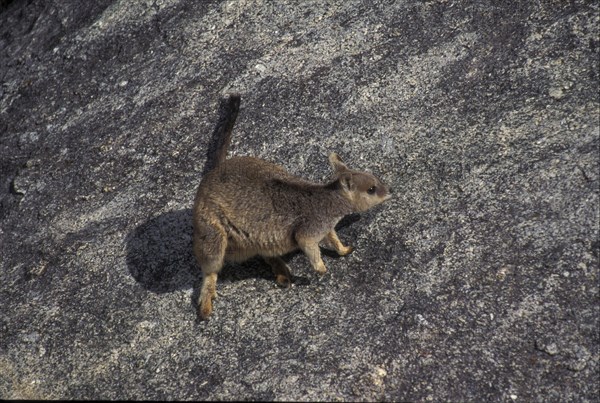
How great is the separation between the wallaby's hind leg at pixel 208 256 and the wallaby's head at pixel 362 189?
113cm

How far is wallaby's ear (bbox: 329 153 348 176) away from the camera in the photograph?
22.3 feet

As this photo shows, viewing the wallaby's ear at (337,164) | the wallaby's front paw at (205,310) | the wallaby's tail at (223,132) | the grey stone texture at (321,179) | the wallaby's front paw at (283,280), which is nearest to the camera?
the grey stone texture at (321,179)

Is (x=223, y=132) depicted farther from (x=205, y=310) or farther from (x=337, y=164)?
(x=205, y=310)

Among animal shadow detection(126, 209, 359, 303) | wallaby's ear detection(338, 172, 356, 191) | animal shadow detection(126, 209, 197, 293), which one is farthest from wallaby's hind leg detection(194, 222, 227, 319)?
wallaby's ear detection(338, 172, 356, 191)

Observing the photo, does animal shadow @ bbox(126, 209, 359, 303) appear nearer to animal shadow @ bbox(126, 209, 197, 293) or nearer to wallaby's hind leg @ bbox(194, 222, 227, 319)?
animal shadow @ bbox(126, 209, 197, 293)

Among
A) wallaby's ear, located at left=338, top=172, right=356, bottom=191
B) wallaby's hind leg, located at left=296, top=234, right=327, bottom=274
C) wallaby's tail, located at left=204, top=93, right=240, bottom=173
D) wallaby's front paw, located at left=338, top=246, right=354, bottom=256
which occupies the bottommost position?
wallaby's front paw, located at left=338, top=246, right=354, bottom=256

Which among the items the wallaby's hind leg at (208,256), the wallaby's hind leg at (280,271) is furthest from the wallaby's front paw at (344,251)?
the wallaby's hind leg at (208,256)

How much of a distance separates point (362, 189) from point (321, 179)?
2.55ft

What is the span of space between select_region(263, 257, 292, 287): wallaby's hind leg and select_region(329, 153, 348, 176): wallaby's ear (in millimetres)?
939

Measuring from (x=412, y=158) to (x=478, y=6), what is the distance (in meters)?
1.96

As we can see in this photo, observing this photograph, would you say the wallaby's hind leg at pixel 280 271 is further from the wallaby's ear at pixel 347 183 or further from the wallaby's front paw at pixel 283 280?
the wallaby's ear at pixel 347 183

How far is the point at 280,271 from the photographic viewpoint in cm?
666

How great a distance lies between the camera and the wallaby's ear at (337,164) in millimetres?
6809

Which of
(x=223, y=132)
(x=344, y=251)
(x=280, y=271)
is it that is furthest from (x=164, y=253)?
(x=344, y=251)
